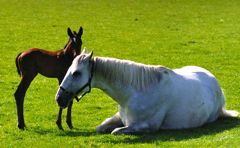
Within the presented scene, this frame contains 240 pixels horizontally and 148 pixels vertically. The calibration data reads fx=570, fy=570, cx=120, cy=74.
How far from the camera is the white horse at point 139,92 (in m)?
9.51

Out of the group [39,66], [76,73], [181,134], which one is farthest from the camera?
[39,66]

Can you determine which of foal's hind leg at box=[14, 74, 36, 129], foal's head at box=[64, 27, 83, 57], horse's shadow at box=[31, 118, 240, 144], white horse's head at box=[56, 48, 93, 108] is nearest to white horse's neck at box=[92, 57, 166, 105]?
white horse's head at box=[56, 48, 93, 108]

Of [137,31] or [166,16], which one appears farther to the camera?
[166,16]

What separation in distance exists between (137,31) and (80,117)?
18003 mm

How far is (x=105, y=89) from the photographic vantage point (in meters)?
9.74

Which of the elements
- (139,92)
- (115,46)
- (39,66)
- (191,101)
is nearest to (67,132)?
(39,66)

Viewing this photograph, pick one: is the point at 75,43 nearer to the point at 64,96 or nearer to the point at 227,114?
the point at 64,96

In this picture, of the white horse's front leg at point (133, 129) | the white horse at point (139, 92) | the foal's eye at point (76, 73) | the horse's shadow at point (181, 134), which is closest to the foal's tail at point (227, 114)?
the horse's shadow at point (181, 134)

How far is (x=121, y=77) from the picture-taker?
9.68 m

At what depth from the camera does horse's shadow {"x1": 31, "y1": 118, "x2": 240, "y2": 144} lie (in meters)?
9.41

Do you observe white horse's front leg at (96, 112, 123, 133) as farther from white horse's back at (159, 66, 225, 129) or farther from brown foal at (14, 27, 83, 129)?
brown foal at (14, 27, 83, 129)

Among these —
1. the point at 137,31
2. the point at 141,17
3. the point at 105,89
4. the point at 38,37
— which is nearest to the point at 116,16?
the point at 141,17

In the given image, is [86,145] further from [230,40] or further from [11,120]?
[230,40]

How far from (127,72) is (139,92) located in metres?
0.42
